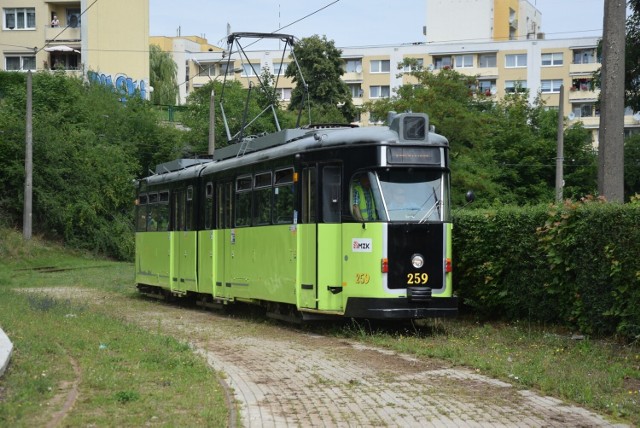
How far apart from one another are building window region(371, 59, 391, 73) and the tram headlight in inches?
3087

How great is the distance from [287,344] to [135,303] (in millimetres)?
10770

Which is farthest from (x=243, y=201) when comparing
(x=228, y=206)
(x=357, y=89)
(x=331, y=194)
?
(x=357, y=89)

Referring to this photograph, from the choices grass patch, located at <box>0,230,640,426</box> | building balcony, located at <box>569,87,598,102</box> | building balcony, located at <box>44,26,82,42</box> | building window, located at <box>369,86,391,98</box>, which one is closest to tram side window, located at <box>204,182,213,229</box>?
grass patch, located at <box>0,230,640,426</box>

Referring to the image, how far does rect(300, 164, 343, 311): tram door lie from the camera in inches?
651

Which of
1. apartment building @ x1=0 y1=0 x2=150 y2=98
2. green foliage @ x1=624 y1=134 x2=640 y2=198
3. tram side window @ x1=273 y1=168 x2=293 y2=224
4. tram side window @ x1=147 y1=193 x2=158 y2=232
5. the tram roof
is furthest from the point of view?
apartment building @ x1=0 y1=0 x2=150 y2=98

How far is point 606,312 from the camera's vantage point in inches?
558

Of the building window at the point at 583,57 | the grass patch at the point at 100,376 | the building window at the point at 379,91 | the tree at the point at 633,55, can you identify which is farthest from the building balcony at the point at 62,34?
the grass patch at the point at 100,376

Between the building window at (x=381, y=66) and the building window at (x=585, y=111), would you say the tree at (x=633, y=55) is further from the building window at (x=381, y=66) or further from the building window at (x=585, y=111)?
the building window at (x=381, y=66)

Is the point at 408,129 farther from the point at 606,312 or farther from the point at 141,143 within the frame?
the point at 141,143

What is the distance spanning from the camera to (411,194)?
16328 millimetres

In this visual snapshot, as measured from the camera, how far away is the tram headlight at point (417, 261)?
16172 mm

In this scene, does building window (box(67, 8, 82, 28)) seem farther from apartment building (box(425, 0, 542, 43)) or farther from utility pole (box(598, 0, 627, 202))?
utility pole (box(598, 0, 627, 202))

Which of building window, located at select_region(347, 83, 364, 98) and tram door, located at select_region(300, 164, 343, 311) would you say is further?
building window, located at select_region(347, 83, 364, 98)

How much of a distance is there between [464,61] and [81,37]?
3543 cm
